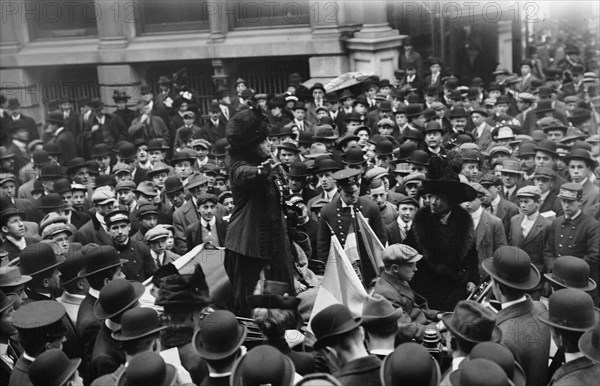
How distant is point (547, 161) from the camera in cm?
960

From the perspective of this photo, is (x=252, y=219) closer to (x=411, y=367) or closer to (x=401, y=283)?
(x=401, y=283)

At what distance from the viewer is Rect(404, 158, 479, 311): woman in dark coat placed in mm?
6398

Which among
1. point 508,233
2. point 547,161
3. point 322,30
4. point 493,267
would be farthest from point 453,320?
point 322,30

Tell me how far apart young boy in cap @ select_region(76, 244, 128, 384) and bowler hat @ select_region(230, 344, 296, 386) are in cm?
179

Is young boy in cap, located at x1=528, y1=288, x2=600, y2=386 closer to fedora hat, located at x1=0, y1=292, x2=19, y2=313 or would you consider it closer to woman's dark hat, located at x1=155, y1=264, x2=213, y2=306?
woman's dark hat, located at x1=155, y1=264, x2=213, y2=306

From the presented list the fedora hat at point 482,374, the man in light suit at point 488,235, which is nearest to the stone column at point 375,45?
the man in light suit at point 488,235

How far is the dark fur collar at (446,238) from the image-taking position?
21.0ft

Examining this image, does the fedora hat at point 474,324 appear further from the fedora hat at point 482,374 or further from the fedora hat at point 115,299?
the fedora hat at point 115,299

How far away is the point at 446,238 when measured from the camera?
643 centimetres

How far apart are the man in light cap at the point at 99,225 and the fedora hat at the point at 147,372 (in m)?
4.20

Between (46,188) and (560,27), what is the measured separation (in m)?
37.1

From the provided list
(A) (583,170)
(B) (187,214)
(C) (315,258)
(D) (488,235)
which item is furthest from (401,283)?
(A) (583,170)

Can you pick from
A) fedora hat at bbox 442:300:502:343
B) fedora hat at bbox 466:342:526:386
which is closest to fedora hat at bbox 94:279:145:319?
fedora hat at bbox 442:300:502:343

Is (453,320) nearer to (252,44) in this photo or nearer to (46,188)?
(46,188)
